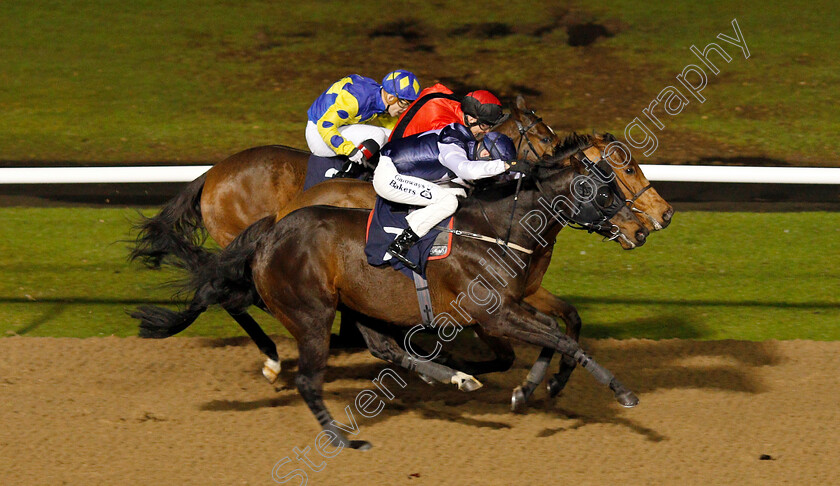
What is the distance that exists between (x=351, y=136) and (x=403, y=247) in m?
1.59

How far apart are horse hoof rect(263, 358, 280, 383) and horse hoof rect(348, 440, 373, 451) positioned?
1.13 meters

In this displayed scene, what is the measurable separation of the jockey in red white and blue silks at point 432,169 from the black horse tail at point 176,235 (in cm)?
121

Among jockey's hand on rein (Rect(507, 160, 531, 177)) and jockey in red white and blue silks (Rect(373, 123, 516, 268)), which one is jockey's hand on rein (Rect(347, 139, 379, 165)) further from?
jockey's hand on rein (Rect(507, 160, 531, 177))

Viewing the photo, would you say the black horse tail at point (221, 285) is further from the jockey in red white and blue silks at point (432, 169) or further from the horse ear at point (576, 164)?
the horse ear at point (576, 164)

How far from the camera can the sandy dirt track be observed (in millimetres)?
4859

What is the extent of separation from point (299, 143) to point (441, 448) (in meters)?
8.21

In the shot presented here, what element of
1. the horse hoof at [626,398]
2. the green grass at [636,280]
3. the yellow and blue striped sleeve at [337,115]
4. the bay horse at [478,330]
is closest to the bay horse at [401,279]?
the horse hoof at [626,398]

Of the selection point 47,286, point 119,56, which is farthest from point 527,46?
point 47,286

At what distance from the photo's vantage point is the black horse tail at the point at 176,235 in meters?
5.98

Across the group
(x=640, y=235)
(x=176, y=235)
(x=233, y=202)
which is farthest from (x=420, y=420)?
(x=233, y=202)

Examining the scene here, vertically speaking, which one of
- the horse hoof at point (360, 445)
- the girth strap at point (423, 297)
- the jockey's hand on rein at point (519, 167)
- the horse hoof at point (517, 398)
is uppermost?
the jockey's hand on rein at point (519, 167)

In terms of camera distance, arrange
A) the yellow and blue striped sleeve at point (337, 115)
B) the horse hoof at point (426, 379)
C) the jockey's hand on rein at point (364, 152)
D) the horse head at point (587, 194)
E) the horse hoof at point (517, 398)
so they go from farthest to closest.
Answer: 1. the yellow and blue striped sleeve at point (337, 115)
2. the jockey's hand on rein at point (364, 152)
3. the horse hoof at point (426, 379)
4. the horse hoof at point (517, 398)
5. the horse head at point (587, 194)

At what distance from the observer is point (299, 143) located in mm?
12852

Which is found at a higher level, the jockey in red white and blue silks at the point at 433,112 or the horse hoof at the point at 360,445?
the jockey in red white and blue silks at the point at 433,112
